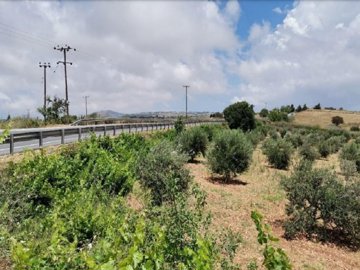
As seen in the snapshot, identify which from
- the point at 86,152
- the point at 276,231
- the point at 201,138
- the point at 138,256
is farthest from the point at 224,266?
the point at 201,138

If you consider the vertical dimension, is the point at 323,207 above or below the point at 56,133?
below

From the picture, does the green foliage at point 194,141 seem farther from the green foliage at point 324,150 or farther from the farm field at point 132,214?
the green foliage at point 324,150

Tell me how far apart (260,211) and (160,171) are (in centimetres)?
428

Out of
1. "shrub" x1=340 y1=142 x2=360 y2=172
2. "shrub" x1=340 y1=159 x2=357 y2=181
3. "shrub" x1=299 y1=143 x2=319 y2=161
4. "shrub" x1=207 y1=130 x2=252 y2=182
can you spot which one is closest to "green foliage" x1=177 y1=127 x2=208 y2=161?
"shrub" x1=207 y1=130 x2=252 y2=182

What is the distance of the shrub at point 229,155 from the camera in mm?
20922

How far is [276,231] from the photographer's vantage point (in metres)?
13.1

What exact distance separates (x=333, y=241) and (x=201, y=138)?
51.9 feet

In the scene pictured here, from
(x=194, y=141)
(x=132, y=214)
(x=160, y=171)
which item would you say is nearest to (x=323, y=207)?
(x=160, y=171)

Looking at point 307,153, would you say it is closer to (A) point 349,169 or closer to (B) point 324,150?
(B) point 324,150

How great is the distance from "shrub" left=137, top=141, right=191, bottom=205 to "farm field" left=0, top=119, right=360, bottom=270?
0.11 feet

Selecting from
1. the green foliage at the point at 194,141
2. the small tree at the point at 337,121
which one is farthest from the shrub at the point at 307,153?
the small tree at the point at 337,121

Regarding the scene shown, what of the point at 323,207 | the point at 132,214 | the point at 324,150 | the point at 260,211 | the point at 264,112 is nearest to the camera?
the point at 132,214

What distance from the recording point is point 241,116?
62625mm

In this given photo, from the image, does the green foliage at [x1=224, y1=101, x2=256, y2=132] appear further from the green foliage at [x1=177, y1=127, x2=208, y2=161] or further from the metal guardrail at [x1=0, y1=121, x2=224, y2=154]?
the green foliage at [x1=177, y1=127, x2=208, y2=161]
